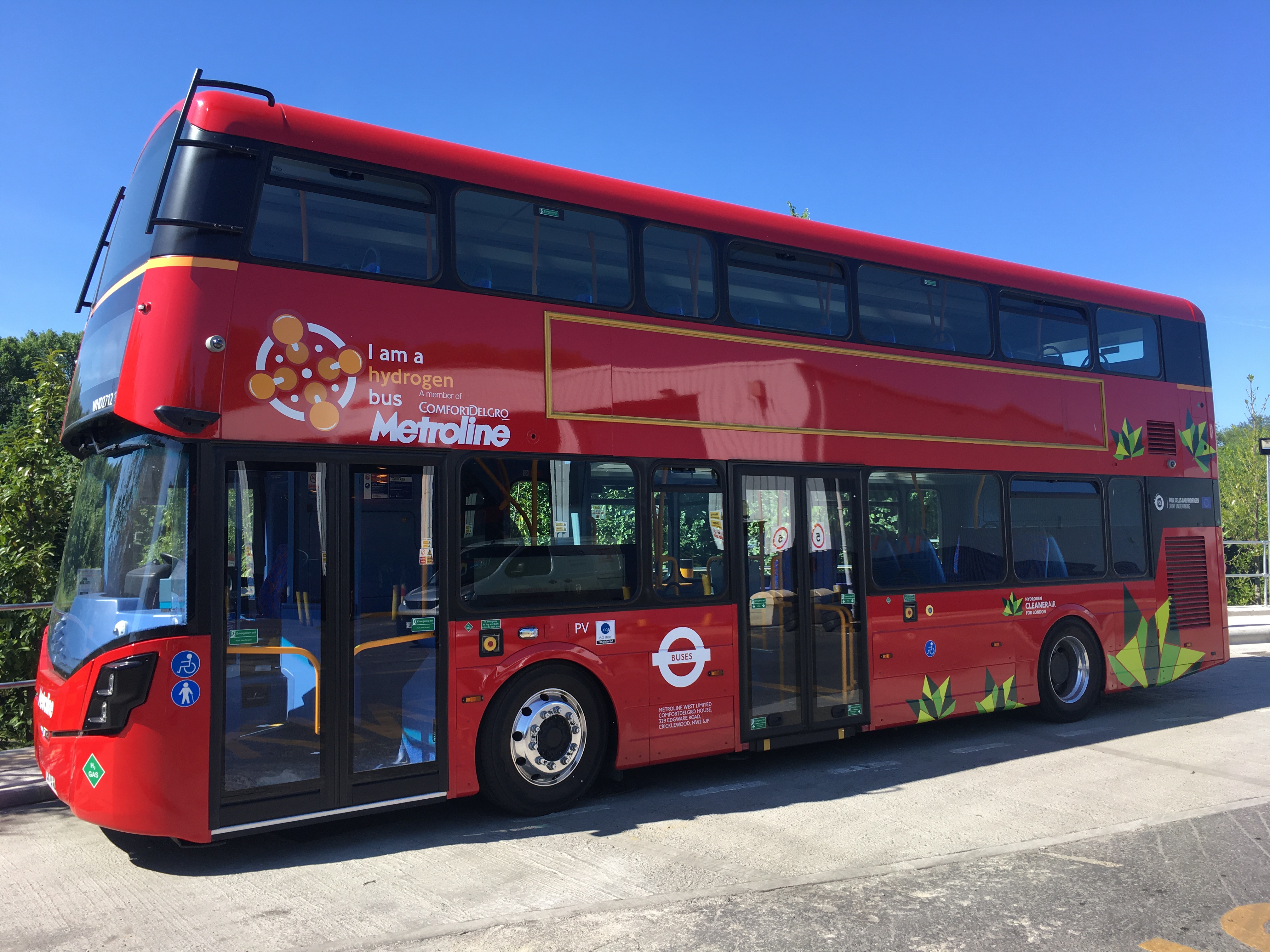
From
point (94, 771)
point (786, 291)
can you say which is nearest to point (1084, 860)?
point (786, 291)

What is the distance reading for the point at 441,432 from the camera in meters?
6.02

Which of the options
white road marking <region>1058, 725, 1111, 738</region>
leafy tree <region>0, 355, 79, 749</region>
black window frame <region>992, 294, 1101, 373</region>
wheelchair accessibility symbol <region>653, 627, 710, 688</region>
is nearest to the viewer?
wheelchair accessibility symbol <region>653, 627, 710, 688</region>

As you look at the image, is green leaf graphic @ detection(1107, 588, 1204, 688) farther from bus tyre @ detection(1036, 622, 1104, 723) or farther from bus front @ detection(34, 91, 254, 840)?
bus front @ detection(34, 91, 254, 840)

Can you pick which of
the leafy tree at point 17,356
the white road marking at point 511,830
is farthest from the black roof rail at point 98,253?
the leafy tree at point 17,356

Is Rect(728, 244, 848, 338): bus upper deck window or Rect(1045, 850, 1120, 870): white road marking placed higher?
Rect(728, 244, 848, 338): bus upper deck window

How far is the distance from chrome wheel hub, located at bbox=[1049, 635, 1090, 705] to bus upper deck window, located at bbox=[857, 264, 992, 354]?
3123 mm

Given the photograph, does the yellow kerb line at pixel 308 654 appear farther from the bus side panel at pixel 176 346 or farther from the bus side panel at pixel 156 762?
the bus side panel at pixel 176 346

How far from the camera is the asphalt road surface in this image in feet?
14.2

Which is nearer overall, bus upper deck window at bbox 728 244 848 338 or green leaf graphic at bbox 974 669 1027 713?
bus upper deck window at bbox 728 244 848 338

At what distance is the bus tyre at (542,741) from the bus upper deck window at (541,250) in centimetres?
256

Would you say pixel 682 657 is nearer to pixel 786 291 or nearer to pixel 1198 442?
pixel 786 291

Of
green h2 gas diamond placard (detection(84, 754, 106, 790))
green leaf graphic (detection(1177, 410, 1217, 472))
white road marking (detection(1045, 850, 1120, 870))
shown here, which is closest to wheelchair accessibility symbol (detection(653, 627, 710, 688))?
white road marking (detection(1045, 850, 1120, 870))

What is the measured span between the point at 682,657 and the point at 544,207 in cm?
333

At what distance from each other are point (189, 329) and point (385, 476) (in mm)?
1368
